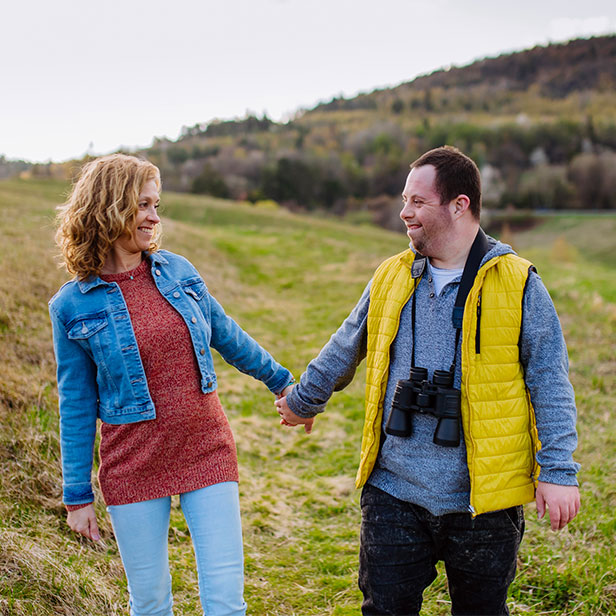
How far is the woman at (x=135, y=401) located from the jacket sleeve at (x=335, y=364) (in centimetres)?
52

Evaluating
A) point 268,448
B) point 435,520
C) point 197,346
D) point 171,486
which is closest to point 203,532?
point 171,486

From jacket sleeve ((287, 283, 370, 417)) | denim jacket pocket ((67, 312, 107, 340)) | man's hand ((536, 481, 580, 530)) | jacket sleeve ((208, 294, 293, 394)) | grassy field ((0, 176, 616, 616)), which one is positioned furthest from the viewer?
grassy field ((0, 176, 616, 616))

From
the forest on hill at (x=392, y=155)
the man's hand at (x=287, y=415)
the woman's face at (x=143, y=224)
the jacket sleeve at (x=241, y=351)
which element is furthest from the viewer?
the forest on hill at (x=392, y=155)

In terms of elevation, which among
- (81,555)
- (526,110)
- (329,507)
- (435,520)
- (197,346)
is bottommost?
(329,507)

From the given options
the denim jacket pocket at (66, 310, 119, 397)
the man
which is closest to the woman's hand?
the denim jacket pocket at (66, 310, 119, 397)

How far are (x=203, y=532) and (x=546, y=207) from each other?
8396cm

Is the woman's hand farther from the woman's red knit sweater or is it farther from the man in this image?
the man

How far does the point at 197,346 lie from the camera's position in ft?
8.37

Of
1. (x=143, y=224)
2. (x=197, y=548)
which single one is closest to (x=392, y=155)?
(x=143, y=224)

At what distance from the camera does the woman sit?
239cm

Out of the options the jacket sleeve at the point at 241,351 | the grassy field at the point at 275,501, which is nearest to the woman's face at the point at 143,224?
the jacket sleeve at the point at 241,351

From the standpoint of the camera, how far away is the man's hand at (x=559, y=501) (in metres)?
2.24

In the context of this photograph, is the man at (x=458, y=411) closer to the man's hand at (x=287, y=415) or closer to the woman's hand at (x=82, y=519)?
the man's hand at (x=287, y=415)

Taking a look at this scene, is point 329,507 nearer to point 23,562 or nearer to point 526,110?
point 23,562
